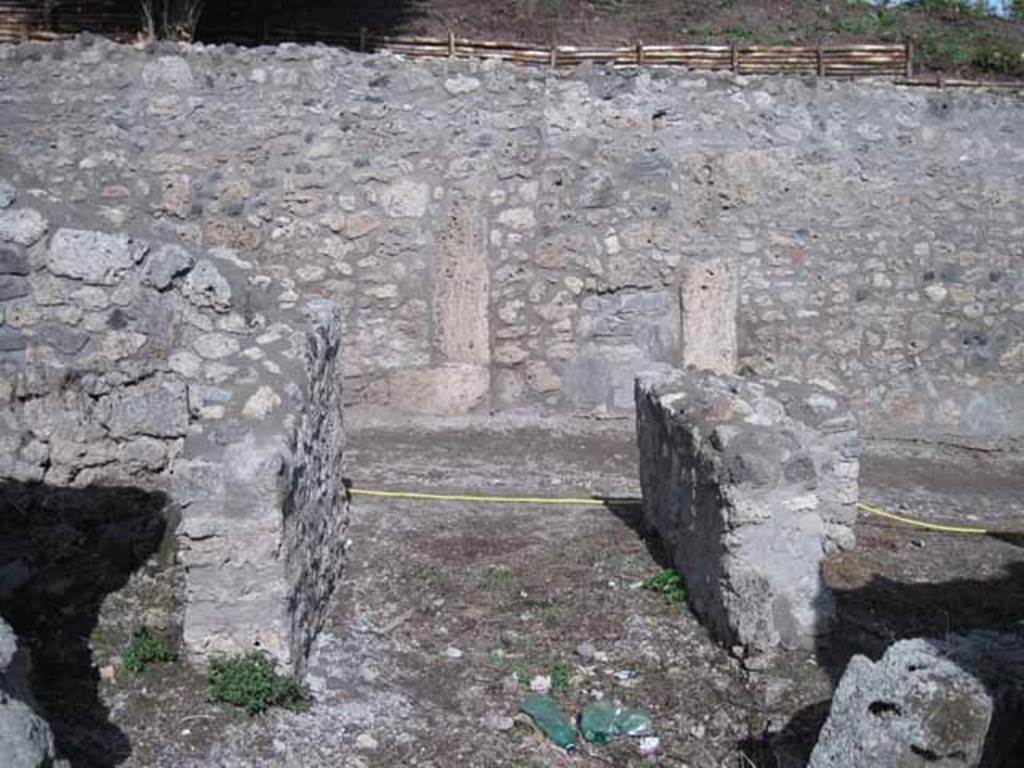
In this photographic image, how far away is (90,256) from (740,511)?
328 centimetres

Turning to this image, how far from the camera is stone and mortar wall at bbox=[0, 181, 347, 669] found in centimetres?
462

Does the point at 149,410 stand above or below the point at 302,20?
below

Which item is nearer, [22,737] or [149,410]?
[22,737]

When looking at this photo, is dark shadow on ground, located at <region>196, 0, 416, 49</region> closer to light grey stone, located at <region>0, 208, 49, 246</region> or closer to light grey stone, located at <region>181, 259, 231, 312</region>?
light grey stone, located at <region>0, 208, 49, 246</region>

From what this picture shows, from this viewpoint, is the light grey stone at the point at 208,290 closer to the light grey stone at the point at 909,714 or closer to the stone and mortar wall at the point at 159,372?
the stone and mortar wall at the point at 159,372

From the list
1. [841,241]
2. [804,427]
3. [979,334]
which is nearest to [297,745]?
[804,427]

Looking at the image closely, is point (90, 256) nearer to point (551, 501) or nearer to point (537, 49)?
point (551, 501)

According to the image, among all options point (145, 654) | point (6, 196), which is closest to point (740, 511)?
point (145, 654)

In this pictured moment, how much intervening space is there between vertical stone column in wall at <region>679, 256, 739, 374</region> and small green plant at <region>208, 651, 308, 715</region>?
240 inches

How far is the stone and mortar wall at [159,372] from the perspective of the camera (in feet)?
→ 15.1

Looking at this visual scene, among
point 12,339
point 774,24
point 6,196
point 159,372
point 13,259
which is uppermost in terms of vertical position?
point 774,24

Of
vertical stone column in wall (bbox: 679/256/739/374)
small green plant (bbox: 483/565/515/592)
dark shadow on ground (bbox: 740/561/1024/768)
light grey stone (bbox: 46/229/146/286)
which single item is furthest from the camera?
vertical stone column in wall (bbox: 679/256/739/374)

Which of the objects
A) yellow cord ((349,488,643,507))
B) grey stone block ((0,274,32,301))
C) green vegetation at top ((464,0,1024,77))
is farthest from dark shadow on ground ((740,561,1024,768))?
green vegetation at top ((464,0,1024,77))

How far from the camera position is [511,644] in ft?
16.4
